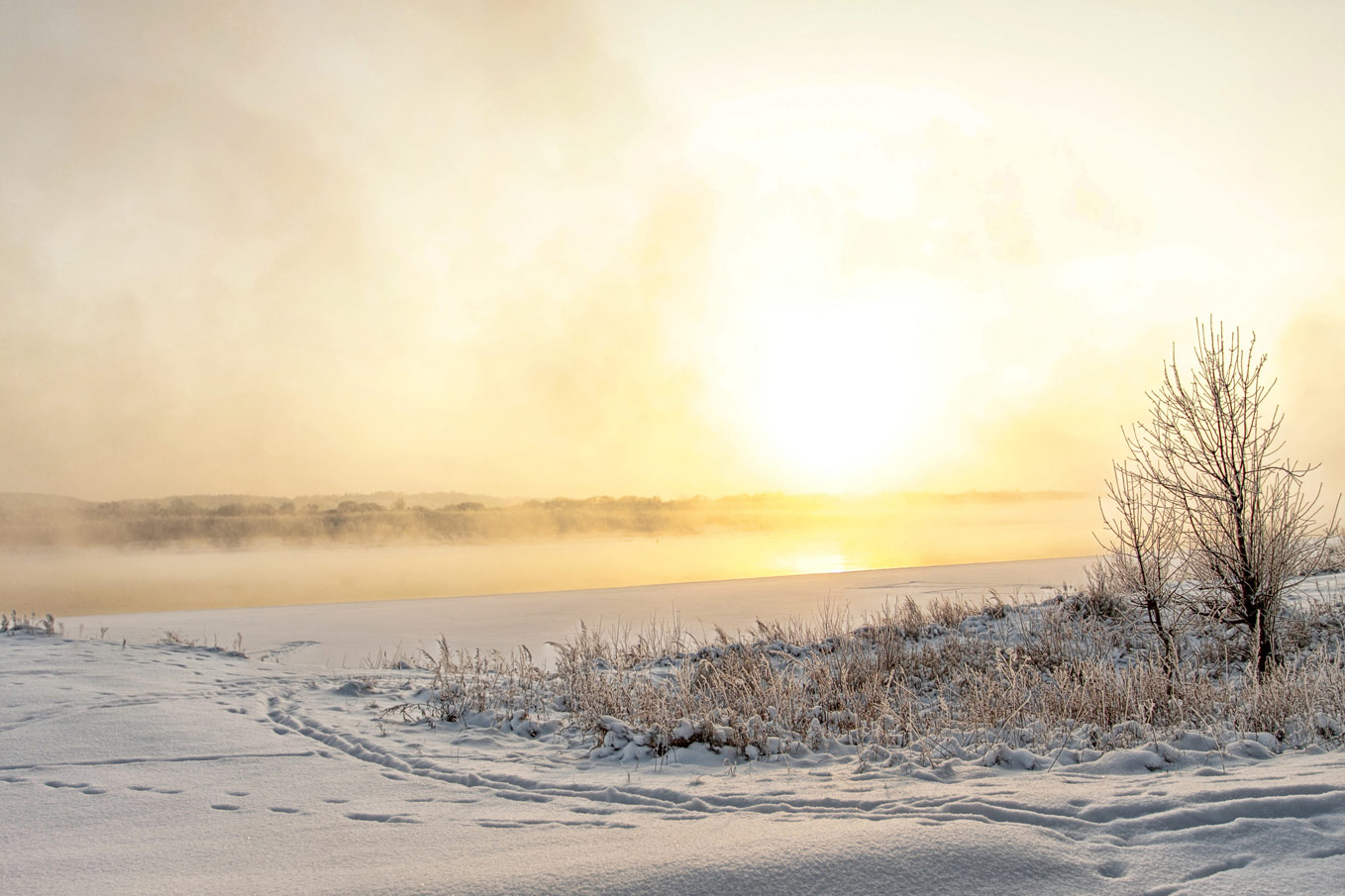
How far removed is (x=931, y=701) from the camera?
30.8ft

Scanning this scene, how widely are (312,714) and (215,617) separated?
17.2 meters

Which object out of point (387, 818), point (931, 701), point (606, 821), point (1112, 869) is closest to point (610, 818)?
point (606, 821)

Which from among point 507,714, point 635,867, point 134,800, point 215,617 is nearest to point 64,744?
point 134,800

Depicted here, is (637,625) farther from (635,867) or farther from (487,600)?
(635,867)

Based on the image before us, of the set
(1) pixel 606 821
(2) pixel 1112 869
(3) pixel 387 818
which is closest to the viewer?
(2) pixel 1112 869

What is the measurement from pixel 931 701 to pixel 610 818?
245 inches

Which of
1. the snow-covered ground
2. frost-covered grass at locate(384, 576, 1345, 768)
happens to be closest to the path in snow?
the snow-covered ground

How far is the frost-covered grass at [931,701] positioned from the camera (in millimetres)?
5566

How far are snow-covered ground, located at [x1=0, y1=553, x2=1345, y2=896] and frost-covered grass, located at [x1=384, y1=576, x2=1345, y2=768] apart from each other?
0.84ft

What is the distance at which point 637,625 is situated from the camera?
18875 mm

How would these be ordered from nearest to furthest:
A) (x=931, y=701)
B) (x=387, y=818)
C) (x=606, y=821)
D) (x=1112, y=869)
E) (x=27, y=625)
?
(x=1112, y=869), (x=606, y=821), (x=387, y=818), (x=931, y=701), (x=27, y=625)

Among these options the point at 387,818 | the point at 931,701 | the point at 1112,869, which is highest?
the point at 1112,869

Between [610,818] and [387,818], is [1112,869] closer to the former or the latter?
[610,818]

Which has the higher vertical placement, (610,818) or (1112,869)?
(1112,869)
